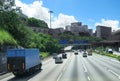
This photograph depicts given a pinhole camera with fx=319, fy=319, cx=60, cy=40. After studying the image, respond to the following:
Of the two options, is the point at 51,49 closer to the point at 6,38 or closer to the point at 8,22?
the point at 8,22

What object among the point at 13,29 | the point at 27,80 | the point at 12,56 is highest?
the point at 13,29

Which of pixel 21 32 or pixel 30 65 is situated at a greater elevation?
pixel 21 32

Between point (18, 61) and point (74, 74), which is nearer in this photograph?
point (18, 61)

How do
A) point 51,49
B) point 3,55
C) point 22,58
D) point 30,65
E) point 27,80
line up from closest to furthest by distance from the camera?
1. point 27,80
2. point 22,58
3. point 30,65
4. point 3,55
5. point 51,49

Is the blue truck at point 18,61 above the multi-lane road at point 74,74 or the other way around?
above

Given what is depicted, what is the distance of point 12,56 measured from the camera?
36125 millimetres

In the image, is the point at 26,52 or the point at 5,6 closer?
the point at 26,52

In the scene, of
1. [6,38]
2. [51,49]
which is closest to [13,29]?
[6,38]

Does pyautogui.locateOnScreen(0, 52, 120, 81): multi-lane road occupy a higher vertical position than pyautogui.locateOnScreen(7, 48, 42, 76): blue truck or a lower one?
lower

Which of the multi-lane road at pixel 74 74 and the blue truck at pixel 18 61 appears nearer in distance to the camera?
the multi-lane road at pixel 74 74

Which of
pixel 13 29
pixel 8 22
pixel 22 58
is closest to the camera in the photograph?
pixel 22 58

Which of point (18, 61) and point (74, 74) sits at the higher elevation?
point (18, 61)

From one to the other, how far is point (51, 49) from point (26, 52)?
103 meters

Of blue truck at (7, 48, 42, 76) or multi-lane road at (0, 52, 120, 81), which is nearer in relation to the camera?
multi-lane road at (0, 52, 120, 81)
